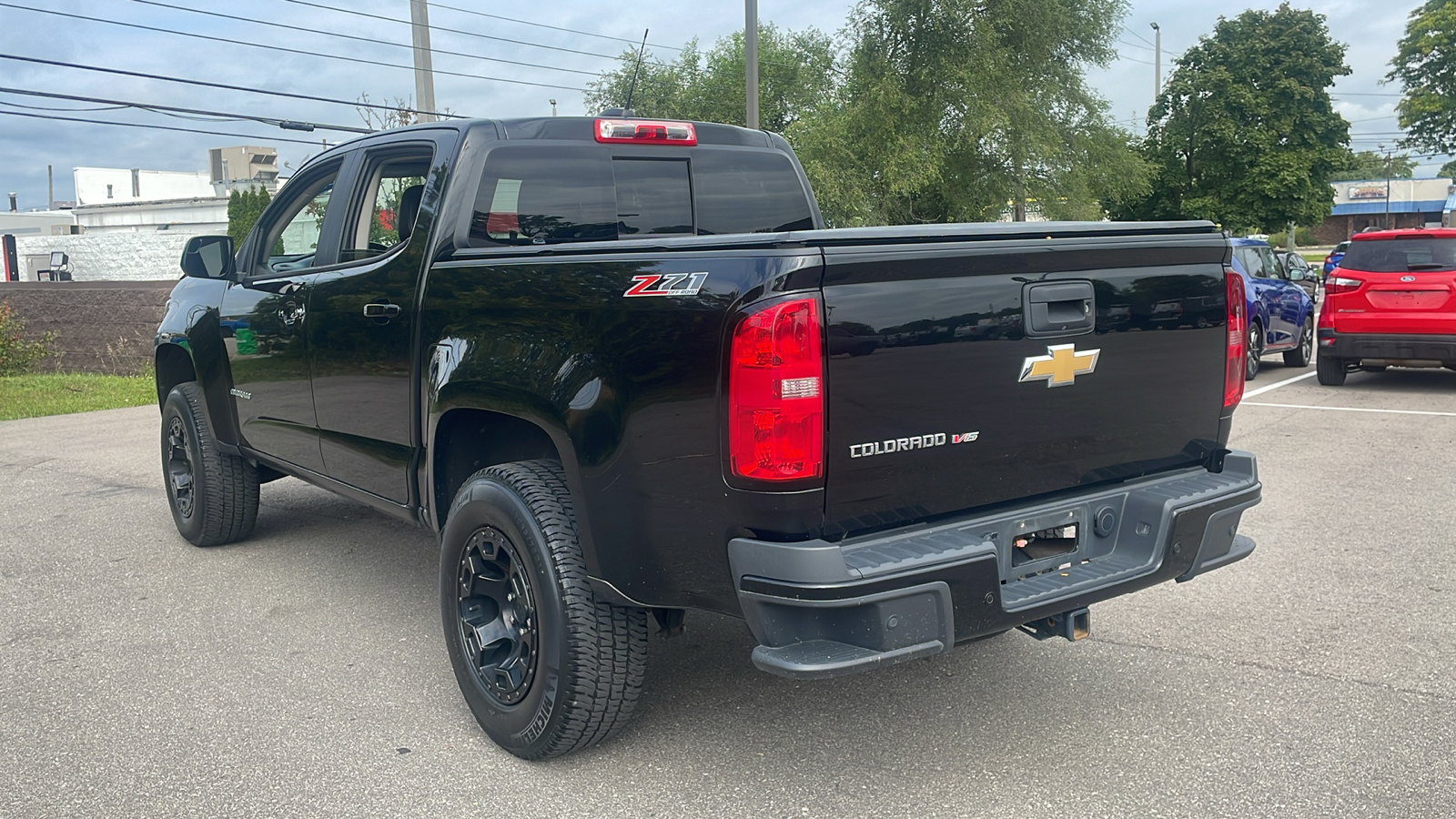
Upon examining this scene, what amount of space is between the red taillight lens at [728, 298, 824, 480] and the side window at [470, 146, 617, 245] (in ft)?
5.44

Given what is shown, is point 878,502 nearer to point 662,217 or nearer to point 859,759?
point 859,759

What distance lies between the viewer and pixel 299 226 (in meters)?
5.20

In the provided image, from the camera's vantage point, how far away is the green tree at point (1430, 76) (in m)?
39.4

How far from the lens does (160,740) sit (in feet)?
12.1

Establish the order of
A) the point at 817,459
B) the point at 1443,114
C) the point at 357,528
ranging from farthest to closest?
1. the point at 1443,114
2. the point at 357,528
3. the point at 817,459

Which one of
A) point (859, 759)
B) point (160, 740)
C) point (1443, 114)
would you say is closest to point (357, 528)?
point (160, 740)

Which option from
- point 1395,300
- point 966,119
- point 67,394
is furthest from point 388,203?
point 966,119

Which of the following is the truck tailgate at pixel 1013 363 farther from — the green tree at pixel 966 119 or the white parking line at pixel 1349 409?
the green tree at pixel 966 119

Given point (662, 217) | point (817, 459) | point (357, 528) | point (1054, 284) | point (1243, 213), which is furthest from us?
point (1243, 213)

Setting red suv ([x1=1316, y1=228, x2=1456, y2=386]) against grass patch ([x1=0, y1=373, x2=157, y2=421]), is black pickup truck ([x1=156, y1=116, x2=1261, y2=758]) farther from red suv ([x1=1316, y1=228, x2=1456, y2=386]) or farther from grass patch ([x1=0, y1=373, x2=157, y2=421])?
grass patch ([x1=0, y1=373, x2=157, y2=421])

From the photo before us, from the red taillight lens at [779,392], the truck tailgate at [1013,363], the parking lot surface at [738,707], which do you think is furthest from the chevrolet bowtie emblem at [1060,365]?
the parking lot surface at [738,707]

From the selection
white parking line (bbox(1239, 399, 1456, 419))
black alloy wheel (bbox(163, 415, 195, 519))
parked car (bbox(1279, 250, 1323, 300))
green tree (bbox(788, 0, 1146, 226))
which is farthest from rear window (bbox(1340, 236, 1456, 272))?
green tree (bbox(788, 0, 1146, 226))

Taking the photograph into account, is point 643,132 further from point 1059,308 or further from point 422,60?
point 422,60

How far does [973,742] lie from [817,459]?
4.42 ft
